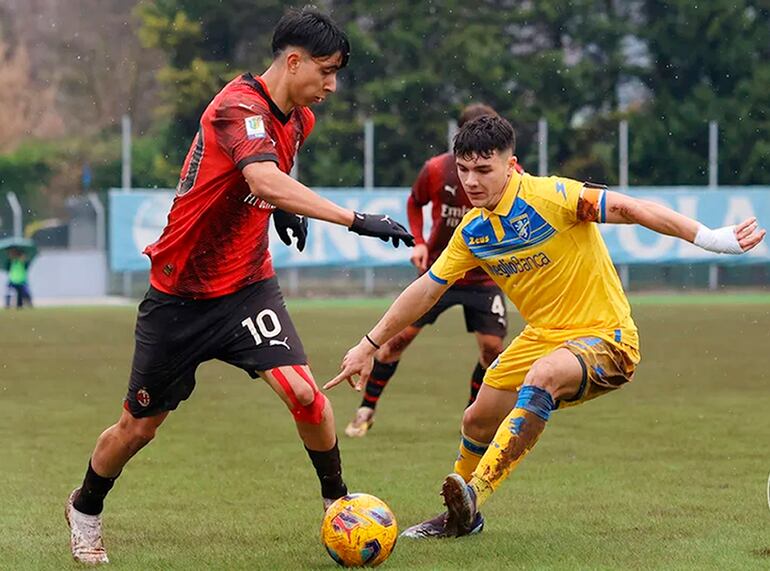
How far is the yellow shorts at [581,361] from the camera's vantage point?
20.6 ft

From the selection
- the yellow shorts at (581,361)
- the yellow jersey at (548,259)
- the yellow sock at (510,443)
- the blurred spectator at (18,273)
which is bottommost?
the blurred spectator at (18,273)

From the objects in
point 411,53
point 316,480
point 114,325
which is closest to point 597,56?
point 411,53

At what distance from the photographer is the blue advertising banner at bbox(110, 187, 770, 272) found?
99.6ft

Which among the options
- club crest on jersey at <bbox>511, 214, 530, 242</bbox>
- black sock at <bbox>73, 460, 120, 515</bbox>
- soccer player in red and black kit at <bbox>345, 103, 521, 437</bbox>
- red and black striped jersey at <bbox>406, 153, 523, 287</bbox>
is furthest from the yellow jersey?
A: red and black striped jersey at <bbox>406, 153, 523, 287</bbox>

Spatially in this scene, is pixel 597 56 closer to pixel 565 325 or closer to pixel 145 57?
pixel 145 57

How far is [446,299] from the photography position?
1050 centimetres

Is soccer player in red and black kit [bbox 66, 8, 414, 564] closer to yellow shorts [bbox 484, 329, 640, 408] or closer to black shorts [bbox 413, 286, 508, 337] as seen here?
yellow shorts [bbox 484, 329, 640, 408]

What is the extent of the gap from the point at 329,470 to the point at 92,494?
39.0 inches

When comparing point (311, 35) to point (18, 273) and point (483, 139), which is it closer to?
point (483, 139)

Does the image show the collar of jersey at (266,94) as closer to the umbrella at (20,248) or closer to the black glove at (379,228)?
the black glove at (379,228)

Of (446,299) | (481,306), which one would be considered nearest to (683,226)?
(481,306)

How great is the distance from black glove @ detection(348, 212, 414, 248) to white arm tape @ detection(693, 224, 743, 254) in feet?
3.67

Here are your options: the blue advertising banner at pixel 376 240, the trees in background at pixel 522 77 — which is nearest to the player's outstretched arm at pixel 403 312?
the blue advertising banner at pixel 376 240

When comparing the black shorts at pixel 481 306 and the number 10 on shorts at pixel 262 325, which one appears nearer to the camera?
the number 10 on shorts at pixel 262 325
